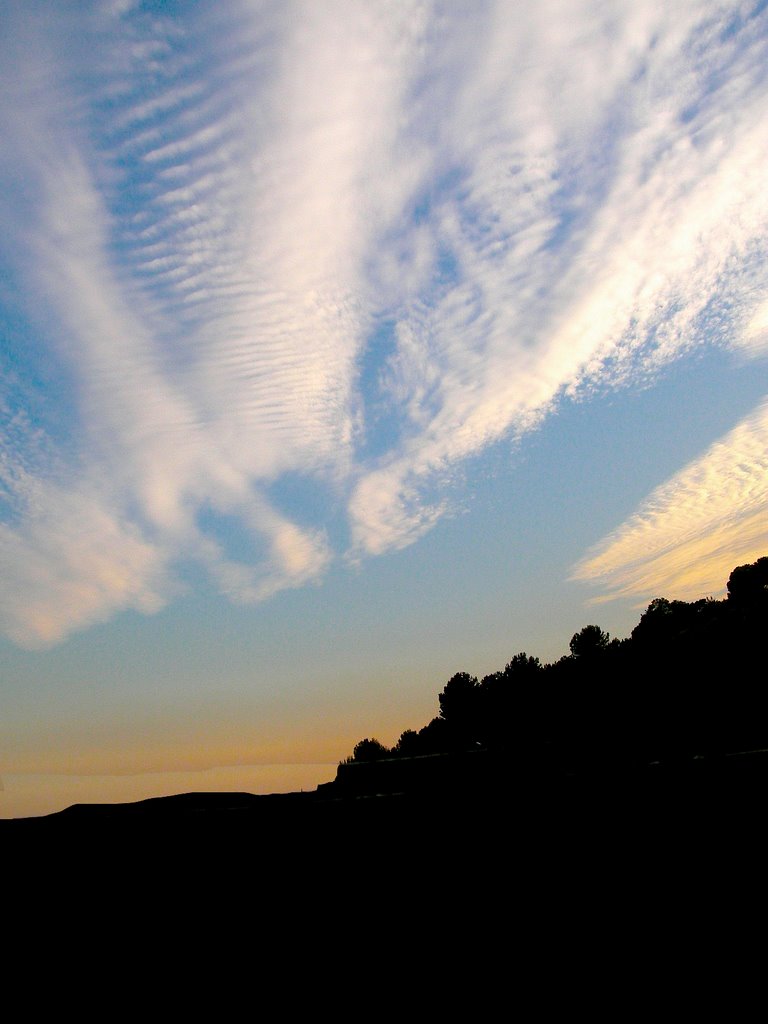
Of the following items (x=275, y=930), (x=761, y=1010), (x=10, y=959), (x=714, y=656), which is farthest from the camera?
(x=714, y=656)

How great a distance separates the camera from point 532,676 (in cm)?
9169

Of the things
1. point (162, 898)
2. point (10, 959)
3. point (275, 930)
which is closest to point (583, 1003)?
point (275, 930)

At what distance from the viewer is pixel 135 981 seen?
220cm

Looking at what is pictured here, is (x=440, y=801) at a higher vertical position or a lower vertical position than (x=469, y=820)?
higher

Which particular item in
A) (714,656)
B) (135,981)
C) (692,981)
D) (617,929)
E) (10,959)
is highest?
(714,656)

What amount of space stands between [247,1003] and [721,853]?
2.12 meters

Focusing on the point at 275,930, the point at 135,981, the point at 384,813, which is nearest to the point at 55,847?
the point at 135,981

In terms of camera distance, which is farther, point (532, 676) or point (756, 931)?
point (532, 676)

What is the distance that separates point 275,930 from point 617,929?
144 centimetres

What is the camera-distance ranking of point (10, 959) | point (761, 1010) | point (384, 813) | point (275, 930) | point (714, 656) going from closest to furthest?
point (10, 959)
point (275, 930)
point (761, 1010)
point (384, 813)
point (714, 656)

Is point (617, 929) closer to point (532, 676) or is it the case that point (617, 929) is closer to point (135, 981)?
point (135, 981)

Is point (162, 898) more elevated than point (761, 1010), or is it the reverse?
point (162, 898)

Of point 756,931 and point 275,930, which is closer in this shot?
point 275,930

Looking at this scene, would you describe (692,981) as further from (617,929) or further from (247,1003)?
(247,1003)
